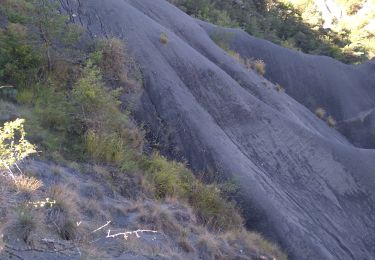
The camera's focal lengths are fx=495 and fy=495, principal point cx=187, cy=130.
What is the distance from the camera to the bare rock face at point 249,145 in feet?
39.7

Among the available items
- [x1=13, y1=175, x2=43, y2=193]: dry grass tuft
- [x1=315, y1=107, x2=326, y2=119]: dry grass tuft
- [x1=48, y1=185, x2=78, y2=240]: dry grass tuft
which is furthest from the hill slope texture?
[x1=315, y1=107, x2=326, y2=119]: dry grass tuft

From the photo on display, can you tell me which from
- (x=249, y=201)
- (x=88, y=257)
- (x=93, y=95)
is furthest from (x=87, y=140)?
(x=249, y=201)

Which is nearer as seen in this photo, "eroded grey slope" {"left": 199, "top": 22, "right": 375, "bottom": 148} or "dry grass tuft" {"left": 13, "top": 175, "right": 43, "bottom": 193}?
"dry grass tuft" {"left": 13, "top": 175, "right": 43, "bottom": 193}

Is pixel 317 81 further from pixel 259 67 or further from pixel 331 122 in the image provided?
pixel 259 67

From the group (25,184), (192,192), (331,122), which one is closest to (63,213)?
(25,184)

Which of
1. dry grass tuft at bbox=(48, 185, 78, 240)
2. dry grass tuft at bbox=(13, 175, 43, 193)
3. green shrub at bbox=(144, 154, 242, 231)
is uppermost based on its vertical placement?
dry grass tuft at bbox=(13, 175, 43, 193)

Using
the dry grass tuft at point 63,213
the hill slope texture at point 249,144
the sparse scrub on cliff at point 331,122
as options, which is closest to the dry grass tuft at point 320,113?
the sparse scrub on cliff at point 331,122

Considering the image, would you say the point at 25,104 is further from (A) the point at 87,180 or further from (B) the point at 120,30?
(B) the point at 120,30

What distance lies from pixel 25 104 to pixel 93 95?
1292mm

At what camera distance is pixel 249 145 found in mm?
14555

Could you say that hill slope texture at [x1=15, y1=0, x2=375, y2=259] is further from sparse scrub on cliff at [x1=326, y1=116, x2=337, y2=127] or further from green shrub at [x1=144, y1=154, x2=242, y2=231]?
sparse scrub on cliff at [x1=326, y1=116, x2=337, y2=127]

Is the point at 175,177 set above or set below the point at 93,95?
below

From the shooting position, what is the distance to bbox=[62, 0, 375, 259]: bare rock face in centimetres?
1209

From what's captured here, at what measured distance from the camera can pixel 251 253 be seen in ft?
30.9
